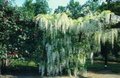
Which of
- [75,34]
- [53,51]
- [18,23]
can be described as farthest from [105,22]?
[18,23]

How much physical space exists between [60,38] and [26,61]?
286 centimetres

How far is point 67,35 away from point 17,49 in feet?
10.6

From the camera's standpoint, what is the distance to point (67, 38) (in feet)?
60.4

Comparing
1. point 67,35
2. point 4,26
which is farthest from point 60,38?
point 4,26

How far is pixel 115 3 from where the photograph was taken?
27594 mm

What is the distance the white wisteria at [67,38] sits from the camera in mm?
18109

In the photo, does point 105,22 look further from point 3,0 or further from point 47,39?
point 3,0

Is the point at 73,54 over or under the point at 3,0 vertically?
under

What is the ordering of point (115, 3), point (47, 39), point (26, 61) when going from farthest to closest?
point (115, 3) < point (26, 61) < point (47, 39)

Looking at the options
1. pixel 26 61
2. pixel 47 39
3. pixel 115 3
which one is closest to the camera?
pixel 47 39

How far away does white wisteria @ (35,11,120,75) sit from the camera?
18.1 metres

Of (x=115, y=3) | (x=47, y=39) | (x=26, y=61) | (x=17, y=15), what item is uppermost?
(x=115, y=3)

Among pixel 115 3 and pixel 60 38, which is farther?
pixel 115 3

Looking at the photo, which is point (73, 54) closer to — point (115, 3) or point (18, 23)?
point (18, 23)
